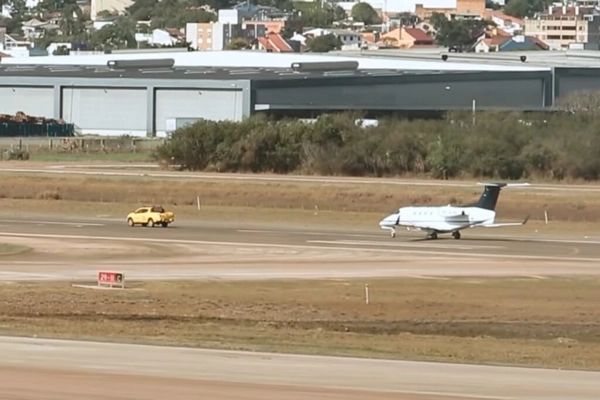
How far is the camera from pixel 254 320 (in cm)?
4178

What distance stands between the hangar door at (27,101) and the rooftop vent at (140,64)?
1446cm

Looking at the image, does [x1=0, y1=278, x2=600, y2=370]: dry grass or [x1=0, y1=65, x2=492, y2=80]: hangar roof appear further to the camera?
[x1=0, y1=65, x2=492, y2=80]: hangar roof

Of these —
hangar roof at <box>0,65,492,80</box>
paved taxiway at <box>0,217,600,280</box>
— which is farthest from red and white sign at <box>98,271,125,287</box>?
hangar roof at <box>0,65,492,80</box>

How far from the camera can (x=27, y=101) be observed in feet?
459

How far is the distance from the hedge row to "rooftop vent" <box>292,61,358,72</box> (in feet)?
153

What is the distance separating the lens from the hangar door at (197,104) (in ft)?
430

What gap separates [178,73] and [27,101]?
14.0 m

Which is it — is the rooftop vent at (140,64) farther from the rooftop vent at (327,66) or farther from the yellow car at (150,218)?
the yellow car at (150,218)

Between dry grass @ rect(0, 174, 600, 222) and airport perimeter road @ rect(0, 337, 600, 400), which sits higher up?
airport perimeter road @ rect(0, 337, 600, 400)

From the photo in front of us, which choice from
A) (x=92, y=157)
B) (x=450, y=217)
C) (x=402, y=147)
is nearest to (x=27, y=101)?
(x=92, y=157)

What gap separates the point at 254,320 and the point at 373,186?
146 ft

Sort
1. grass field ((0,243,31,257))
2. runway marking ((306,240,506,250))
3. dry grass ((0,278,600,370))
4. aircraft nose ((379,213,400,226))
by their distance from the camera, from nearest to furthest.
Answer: dry grass ((0,278,600,370)), grass field ((0,243,31,257)), runway marking ((306,240,506,250)), aircraft nose ((379,213,400,226))

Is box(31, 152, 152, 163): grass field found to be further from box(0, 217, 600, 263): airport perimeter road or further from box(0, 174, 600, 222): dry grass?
box(0, 217, 600, 263): airport perimeter road

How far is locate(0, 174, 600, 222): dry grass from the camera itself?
7825 centimetres
